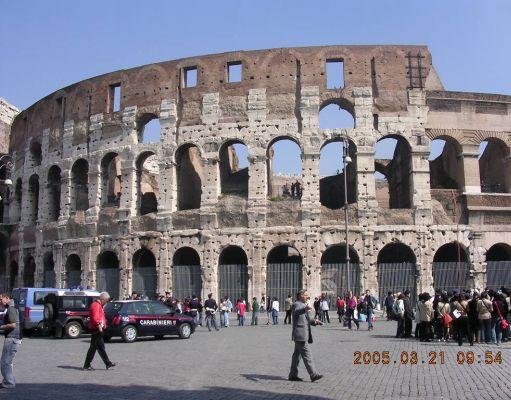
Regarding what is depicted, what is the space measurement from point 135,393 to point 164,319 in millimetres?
8375

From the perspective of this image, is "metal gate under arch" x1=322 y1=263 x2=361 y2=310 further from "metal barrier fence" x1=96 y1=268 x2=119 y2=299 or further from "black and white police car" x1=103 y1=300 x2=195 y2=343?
"metal barrier fence" x1=96 y1=268 x2=119 y2=299

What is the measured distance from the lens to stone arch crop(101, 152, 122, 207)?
28.9 meters

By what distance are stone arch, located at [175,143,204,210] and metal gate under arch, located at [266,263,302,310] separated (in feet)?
18.6

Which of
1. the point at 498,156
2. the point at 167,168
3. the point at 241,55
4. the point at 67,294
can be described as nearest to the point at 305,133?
the point at 241,55

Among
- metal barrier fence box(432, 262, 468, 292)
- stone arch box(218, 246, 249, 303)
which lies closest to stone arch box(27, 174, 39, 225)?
stone arch box(218, 246, 249, 303)

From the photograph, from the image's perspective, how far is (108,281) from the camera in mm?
27516

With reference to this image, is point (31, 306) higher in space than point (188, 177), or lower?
lower

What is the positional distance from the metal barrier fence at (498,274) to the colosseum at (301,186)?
0.06 metres

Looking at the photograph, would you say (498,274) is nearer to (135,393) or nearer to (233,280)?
(233,280)

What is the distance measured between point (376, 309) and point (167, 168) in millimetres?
11340

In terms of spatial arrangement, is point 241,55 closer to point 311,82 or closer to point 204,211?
point 311,82

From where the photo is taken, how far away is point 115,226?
90.5ft

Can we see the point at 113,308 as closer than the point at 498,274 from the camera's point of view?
Yes

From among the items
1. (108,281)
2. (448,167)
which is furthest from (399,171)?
(108,281)
